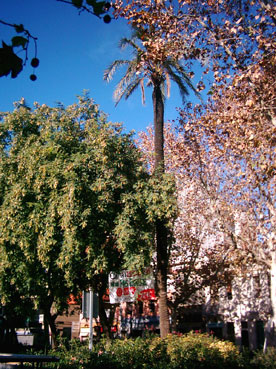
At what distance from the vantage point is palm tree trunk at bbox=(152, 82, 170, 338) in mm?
14914

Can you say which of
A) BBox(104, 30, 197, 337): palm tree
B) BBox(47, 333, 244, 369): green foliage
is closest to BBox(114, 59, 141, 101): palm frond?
BBox(104, 30, 197, 337): palm tree

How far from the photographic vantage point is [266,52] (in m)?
10.7

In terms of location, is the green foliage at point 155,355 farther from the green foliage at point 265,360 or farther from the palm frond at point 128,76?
the palm frond at point 128,76

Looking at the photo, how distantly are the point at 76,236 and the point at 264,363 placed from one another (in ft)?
25.6

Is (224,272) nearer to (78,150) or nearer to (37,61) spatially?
(78,150)

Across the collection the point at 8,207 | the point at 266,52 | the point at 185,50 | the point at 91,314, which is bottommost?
the point at 91,314

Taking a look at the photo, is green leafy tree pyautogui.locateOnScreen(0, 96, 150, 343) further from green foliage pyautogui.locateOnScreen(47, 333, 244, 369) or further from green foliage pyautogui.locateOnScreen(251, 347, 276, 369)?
green foliage pyautogui.locateOnScreen(251, 347, 276, 369)

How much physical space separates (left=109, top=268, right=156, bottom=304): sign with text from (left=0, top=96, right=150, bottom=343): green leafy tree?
79 cm

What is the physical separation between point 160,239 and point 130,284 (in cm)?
301

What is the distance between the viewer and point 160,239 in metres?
16.0

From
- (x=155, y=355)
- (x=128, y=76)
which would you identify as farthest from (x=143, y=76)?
(x=155, y=355)

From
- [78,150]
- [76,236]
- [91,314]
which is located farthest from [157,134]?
[91,314]

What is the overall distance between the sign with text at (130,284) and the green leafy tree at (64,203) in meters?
0.79

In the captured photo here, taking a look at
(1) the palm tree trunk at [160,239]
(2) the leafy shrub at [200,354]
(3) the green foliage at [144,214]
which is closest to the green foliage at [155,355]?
(2) the leafy shrub at [200,354]
